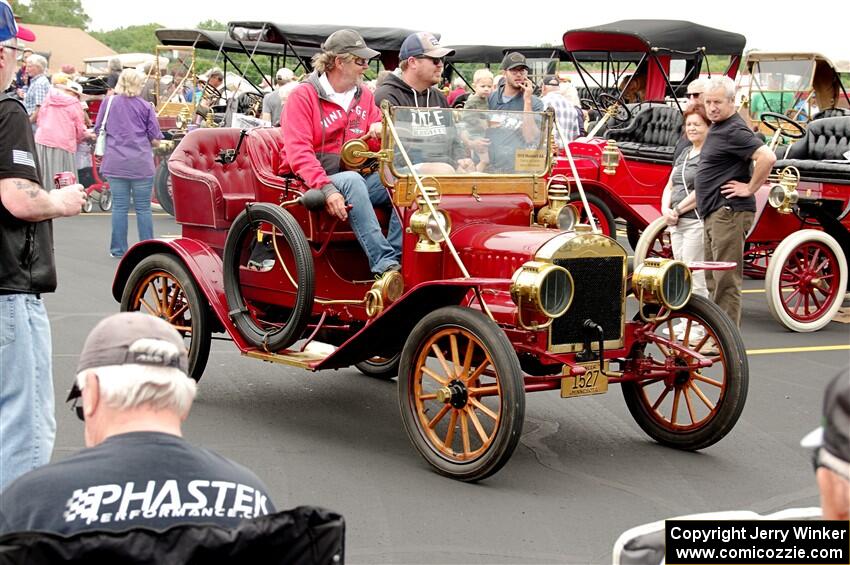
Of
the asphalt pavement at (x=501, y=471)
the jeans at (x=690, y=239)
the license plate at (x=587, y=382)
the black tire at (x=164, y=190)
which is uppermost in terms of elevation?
the jeans at (x=690, y=239)

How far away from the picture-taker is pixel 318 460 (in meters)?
5.19

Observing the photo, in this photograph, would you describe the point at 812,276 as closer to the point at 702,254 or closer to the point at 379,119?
the point at 702,254

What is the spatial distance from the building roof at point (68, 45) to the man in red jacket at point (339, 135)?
50809 millimetres

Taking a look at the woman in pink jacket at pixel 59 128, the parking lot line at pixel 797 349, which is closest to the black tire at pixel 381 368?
the parking lot line at pixel 797 349

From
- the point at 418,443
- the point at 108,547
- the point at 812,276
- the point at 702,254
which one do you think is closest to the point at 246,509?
the point at 108,547

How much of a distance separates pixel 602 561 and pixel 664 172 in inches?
313

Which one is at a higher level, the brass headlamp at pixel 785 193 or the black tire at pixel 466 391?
the brass headlamp at pixel 785 193

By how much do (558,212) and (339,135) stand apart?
1.21 meters

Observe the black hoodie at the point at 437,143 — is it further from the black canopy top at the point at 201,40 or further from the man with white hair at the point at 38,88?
the black canopy top at the point at 201,40

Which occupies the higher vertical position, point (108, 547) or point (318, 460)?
point (108, 547)

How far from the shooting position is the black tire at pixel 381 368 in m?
6.71

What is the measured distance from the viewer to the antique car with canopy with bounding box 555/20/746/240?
424 inches

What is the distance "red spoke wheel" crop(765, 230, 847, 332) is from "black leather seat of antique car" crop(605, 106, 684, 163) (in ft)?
10.6

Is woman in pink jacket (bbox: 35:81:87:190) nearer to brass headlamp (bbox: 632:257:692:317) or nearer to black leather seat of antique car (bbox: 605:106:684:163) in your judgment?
Answer: black leather seat of antique car (bbox: 605:106:684:163)
